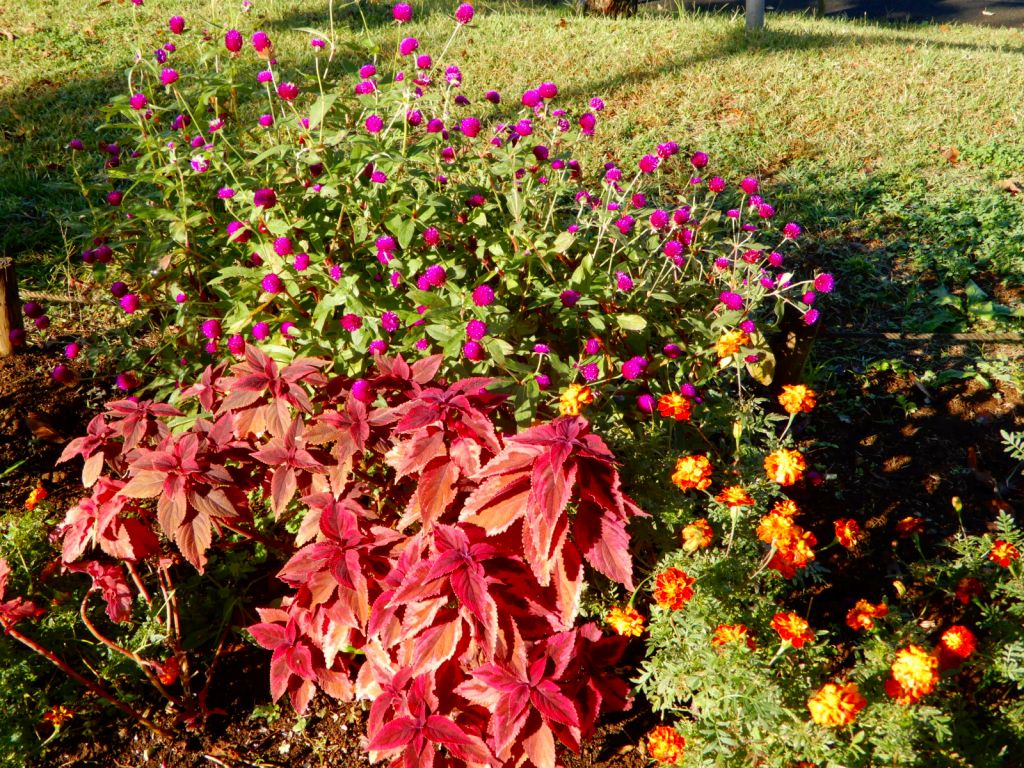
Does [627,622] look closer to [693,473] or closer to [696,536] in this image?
[696,536]

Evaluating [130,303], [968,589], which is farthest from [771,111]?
[130,303]

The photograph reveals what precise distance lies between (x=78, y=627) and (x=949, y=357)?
3325mm

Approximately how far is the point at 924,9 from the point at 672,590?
12.0 m

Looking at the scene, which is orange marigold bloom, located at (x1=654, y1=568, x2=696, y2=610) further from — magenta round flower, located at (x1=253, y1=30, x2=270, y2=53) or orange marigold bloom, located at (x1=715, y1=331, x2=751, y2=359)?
magenta round flower, located at (x1=253, y1=30, x2=270, y2=53)

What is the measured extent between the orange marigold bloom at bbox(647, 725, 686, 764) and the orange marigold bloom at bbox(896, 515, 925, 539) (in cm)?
110

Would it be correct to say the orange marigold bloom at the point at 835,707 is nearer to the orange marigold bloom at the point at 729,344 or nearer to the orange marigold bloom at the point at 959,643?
the orange marigold bloom at the point at 959,643

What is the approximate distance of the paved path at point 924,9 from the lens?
1051cm

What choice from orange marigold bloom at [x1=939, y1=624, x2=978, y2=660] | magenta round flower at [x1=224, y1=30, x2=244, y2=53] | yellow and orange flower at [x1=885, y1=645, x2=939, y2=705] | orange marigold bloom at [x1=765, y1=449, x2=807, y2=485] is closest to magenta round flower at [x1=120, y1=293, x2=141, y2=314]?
magenta round flower at [x1=224, y1=30, x2=244, y2=53]

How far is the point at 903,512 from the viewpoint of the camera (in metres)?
2.84

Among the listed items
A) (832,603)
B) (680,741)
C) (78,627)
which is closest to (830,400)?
(832,603)

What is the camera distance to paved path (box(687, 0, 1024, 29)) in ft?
34.5

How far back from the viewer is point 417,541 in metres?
1.83

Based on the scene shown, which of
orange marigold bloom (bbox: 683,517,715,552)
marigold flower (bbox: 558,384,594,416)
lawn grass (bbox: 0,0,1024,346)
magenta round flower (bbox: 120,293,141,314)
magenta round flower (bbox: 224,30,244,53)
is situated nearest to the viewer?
orange marigold bloom (bbox: 683,517,715,552)

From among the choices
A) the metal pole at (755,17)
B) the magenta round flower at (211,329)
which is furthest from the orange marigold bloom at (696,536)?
the metal pole at (755,17)
